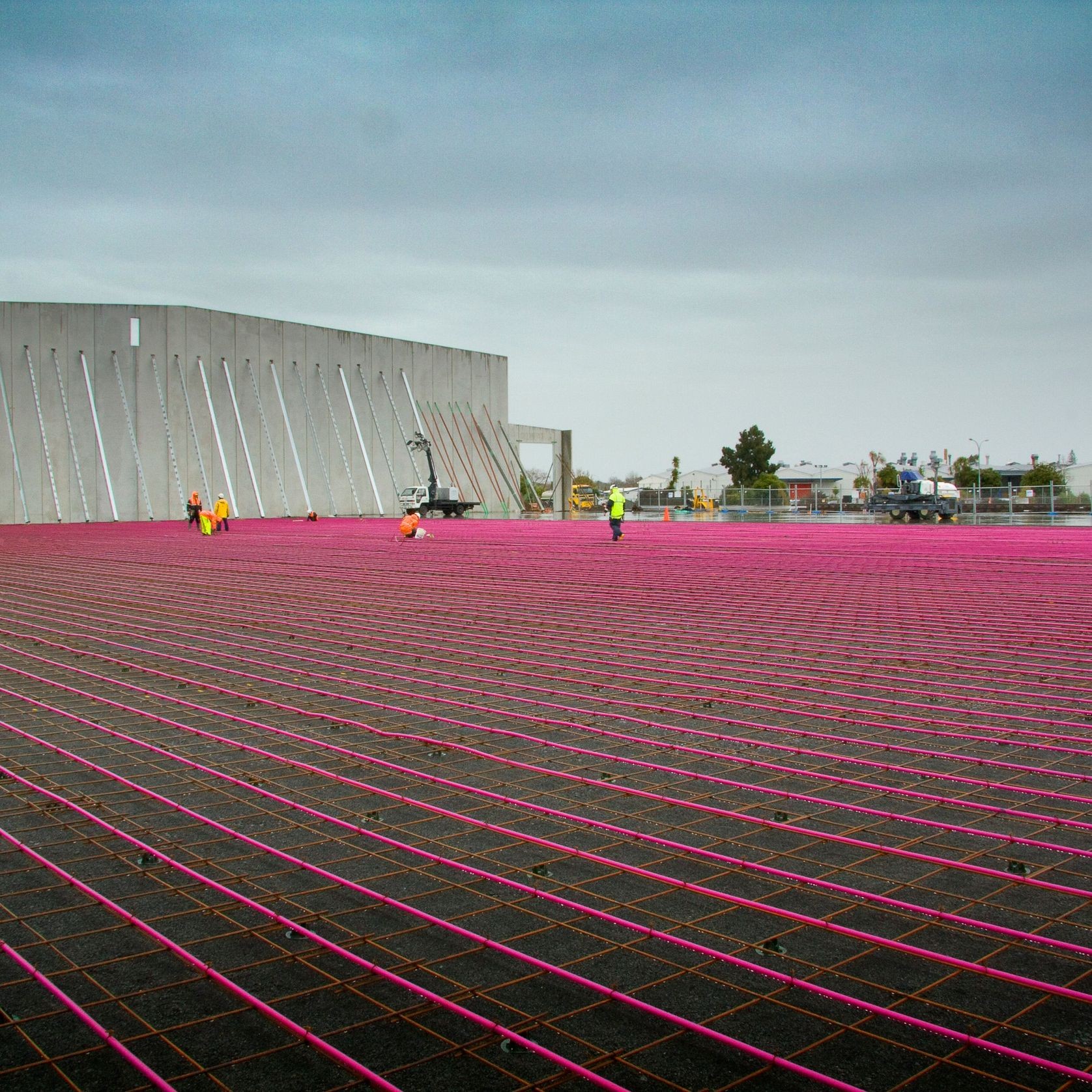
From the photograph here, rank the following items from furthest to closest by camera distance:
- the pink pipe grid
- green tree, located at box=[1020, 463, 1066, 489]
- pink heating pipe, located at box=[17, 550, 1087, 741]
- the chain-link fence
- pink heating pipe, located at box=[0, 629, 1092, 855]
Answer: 1. green tree, located at box=[1020, 463, 1066, 489]
2. the chain-link fence
3. pink heating pipe, located at box=[17, 550, 1087, 741]
4. pink heating pipe, located at box=[0, 629, 1092, 855]
5. the pink pipe grid

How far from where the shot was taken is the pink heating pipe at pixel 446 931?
2707mm

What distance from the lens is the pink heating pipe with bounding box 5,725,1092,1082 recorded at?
9.11ft

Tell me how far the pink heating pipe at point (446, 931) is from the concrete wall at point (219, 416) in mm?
35572

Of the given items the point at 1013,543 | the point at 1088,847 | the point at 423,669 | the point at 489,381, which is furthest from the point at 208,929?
the point at 489,381

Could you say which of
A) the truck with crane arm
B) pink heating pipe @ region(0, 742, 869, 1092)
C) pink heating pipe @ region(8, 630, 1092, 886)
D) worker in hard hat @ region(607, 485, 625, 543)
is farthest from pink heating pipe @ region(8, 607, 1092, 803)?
the truck with crane arm

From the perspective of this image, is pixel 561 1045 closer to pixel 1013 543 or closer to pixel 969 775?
pixel 969 775

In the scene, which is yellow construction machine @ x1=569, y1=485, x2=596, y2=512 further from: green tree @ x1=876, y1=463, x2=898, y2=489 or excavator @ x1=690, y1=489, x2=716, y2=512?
green tree @ x1=876, y1=463, x2=898, y2=489

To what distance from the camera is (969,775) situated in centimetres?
527

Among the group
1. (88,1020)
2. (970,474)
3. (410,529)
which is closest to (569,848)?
(88,1020)

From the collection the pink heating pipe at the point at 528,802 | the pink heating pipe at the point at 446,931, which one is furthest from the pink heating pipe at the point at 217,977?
the pink heating pipe at the point at 528,802

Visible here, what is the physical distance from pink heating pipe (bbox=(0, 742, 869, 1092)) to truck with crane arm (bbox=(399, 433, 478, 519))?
1483 inches

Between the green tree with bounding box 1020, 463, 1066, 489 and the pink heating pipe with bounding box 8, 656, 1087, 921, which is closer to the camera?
the pink heating pipe with bounding box 8, 656, 1087, 921

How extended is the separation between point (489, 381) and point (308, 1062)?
49.7 meters

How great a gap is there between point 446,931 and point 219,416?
39.3m
